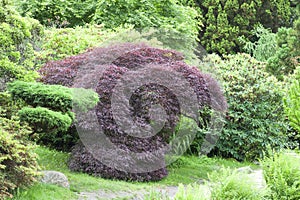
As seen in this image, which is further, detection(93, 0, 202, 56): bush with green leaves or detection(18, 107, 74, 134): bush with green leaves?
detection(93, 0, 202, 56): bush with green leaves

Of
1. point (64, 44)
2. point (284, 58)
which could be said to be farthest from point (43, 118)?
point (284, 58)

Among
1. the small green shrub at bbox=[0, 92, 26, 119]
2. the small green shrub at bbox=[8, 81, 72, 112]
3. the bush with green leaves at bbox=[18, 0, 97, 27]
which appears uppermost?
the bush with green leaves at bbox=[18, 0, 97, 27]

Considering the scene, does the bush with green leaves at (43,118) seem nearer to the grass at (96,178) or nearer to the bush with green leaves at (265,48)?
the grass at (96,178)

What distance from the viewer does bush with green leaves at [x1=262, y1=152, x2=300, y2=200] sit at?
4.70m

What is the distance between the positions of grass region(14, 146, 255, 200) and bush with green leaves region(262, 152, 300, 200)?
2.02 feet

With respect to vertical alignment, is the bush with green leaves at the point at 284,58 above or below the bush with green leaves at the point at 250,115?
above

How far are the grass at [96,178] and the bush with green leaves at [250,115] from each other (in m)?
0.40

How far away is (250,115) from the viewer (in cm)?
959

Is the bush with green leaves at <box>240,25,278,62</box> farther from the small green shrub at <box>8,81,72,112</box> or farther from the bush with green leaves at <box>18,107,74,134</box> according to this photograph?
the bush with green leaves at <box>18,107,74,134</box>

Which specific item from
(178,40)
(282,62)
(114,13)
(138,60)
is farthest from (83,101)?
(282,62)

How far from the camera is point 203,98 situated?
7.04 meters

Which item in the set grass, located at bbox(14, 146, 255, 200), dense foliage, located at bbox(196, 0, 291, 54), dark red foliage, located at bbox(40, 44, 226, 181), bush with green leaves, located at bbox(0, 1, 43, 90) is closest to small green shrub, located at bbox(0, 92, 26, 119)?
bush with green leaves, located at bbox(0, 1, 43, 90)

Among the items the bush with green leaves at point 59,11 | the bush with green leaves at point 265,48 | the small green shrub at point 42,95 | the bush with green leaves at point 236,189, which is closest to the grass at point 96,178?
the bush with green leaves at point 236,189

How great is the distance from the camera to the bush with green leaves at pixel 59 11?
1220cm
